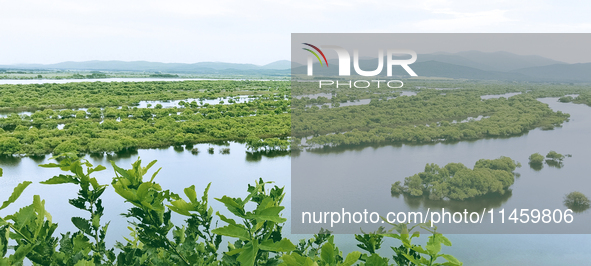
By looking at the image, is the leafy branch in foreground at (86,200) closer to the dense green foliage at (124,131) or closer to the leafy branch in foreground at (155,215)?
the leafy branch in foreground at (155,215)

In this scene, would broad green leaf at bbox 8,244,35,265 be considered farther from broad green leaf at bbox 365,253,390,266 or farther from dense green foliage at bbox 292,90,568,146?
dense green foliage at bbox 292,90,568,146

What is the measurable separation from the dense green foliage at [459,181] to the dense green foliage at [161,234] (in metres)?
10.0

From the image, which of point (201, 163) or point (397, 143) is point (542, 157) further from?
point (201, 163)

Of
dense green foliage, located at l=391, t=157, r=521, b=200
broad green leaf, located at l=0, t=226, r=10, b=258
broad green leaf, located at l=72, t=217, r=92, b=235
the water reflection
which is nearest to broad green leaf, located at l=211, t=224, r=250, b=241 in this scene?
broad green leaf, located at l=0, t=226, r=10, b=258

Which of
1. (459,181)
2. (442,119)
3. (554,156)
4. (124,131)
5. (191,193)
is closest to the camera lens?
(191,193)

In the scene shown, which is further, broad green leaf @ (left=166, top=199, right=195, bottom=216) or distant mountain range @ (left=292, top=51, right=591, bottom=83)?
distant mountain range @ (left=292, top=51, right=591, bottom=83)

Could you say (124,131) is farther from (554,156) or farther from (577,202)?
(577,202)

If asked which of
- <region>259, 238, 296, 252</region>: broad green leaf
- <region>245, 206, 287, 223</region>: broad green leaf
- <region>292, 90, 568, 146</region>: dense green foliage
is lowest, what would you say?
<region>292, 90, 568, 146</region>: dense green foliage

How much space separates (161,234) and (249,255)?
375 mm

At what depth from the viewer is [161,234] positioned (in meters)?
1.02

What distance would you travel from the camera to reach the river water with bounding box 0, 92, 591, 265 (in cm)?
905

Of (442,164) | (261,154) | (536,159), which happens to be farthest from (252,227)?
(261,154)

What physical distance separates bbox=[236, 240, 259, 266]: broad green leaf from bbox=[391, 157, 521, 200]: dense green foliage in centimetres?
1045

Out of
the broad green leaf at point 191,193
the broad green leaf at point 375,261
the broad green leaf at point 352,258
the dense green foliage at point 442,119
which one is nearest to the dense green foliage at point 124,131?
the dense green foliage at point 442,119
